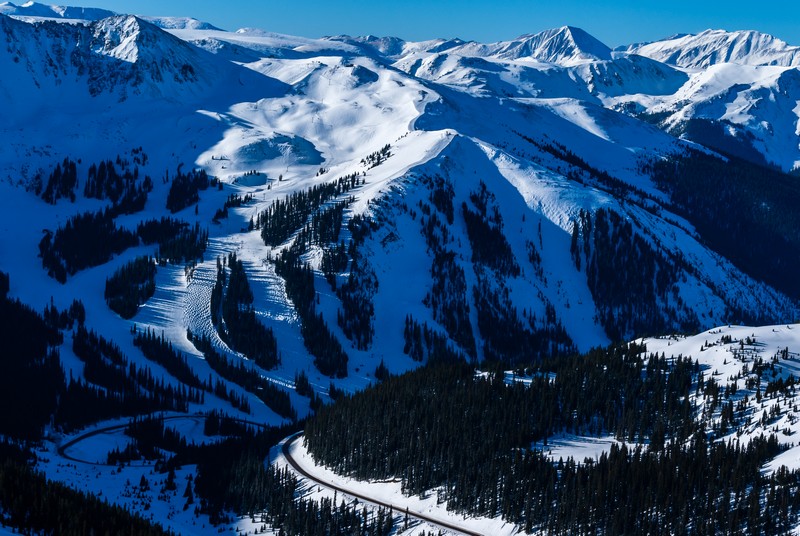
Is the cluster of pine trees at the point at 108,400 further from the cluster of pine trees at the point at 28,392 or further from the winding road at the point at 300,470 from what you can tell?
the winding road at the point at 300,470

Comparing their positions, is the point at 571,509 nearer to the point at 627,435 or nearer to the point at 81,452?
the point at 627,435

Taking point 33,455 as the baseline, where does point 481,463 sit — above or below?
above

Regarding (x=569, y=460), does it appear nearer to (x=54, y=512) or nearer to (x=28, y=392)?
(x=54, y=512)

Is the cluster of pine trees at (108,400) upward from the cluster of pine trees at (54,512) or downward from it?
downward

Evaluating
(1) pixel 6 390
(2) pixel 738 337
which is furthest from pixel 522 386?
(1) pixel 6 390

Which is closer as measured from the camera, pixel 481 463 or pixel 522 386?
pixel 481 463

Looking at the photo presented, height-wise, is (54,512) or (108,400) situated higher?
(54,512)

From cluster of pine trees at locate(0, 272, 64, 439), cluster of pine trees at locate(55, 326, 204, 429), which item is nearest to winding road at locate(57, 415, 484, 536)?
cluster of pine trees at locate(55, 326, 204, 429)

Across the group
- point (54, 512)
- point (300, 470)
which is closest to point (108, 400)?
point (300, 470)

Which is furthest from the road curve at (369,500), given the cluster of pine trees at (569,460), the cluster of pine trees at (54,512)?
the cluster of pine trees at (54,512)
